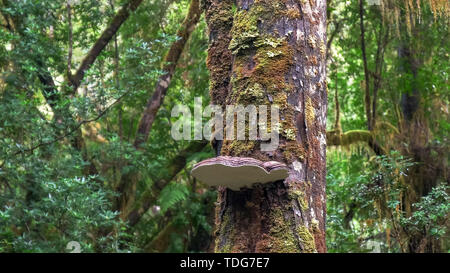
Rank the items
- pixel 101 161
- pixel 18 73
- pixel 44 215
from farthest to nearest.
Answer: pixel 101 161, pixel 18 73, pixel 44 215

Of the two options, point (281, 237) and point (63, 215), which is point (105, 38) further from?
point (281, 237)

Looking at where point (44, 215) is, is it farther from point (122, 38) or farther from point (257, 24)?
point (257, 24)

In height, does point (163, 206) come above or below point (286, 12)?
below

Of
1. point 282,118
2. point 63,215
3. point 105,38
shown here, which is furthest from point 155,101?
point 282,118

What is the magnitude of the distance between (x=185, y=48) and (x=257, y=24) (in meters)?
4.88

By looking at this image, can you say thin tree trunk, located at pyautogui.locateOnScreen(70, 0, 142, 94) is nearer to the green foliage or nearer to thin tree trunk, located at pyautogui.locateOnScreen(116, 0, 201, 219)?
thin tree trunk, located at pyautogui.locateOnScreen(116, 0, 201, 219)

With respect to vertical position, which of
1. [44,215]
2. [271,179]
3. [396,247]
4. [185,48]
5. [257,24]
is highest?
[185,48]

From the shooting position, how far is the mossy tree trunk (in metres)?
2.57

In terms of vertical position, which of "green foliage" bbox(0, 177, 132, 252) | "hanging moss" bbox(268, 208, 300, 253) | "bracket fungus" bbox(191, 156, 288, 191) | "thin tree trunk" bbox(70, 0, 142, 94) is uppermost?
"thin tree trunk" bbox(70, 0, 142, 94)

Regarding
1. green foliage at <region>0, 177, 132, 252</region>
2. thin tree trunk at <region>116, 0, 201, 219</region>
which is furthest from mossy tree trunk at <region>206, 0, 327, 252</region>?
thin tree trunk at <region>116, 0, 201, 219</region>

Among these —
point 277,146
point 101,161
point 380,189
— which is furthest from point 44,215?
point 277,146

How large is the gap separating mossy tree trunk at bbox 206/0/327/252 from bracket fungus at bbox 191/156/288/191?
0.33 ft

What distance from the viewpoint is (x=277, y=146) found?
2.63m

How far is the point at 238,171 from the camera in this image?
7.89 feet
